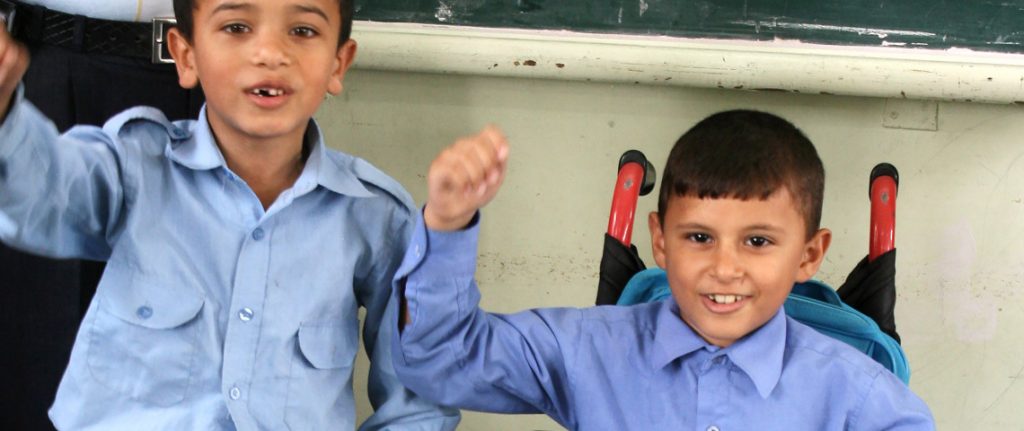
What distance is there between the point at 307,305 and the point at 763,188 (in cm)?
59

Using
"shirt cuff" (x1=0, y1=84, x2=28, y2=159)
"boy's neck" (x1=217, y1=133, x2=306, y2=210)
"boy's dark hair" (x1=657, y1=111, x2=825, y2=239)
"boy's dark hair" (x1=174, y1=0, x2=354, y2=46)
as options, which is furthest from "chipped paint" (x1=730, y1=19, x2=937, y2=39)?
"shirt cuff" (x1=0, y1=84, x2=28, y2=159)

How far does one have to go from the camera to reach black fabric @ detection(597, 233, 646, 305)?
5.45ft

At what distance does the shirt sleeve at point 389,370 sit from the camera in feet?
4.91

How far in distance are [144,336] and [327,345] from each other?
0.22m

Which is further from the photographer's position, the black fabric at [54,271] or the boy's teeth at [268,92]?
the black fabric at [54,271]

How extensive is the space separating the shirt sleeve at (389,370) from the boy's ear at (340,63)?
7.3 inches

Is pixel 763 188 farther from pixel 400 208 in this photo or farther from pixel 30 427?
pixel 30 427

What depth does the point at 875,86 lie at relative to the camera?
1.93 meters

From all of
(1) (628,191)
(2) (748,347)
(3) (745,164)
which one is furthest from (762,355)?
(1) (628,191)

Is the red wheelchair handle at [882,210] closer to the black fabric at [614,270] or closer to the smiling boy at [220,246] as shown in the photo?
the black fabric at [614,270]

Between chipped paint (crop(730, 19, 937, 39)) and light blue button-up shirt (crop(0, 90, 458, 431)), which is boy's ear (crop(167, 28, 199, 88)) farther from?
chipped paint (crop(730, 19, 937, 39))

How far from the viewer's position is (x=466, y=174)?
1.24 m

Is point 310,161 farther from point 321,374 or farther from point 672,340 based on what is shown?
point 672,340

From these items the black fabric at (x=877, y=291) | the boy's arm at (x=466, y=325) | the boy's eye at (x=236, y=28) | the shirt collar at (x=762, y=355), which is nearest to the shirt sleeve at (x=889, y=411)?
the shirt collar at (x=762, y=355)
